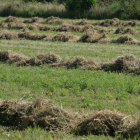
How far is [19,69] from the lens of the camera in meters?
10.2

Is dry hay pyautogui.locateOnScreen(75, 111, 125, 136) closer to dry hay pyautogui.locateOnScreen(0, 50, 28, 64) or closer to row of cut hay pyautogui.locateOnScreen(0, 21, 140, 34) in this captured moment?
dry hay pyautogui.locateOnScreen(0, 50, 28, 64)

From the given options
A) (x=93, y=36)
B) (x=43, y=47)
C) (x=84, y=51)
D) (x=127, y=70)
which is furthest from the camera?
(x=93, y=36)

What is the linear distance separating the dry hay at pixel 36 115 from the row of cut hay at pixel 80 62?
450cm

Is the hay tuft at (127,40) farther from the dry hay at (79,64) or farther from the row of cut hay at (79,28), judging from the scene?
the dry hay at (79,64)

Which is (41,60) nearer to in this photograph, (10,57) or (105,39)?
Answer: (10,57)

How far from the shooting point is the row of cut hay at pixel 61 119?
5309 mm

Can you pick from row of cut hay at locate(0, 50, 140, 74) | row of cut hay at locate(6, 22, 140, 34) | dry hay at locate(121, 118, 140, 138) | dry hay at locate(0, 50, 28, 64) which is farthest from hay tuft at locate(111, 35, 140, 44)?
dry hay at locate(121, 118, 140, 138)

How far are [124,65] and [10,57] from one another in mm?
4904

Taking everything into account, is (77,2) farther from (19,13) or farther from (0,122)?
(0,122)

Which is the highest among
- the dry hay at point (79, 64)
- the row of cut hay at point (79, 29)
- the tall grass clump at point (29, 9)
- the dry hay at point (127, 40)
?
the tall grass clump at point (29, 9)

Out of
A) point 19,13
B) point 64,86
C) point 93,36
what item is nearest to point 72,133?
point 64,86

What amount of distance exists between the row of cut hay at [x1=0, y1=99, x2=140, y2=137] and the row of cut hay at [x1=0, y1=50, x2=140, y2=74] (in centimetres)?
440

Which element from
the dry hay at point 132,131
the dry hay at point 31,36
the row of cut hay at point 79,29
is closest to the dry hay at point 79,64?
the dry hay at point 132,131

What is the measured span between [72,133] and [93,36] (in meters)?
12.3
